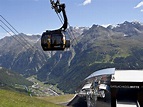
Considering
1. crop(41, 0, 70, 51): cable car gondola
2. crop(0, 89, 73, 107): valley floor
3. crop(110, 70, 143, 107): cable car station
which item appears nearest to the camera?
crop(41, 0, 70, 51): cable car gondola

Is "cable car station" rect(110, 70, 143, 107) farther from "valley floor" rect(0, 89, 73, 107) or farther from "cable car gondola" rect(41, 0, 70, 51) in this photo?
"cable car gondola" rect(41, 0, 70, 51)

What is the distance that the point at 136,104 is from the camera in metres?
39.6

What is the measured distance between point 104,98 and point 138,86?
5702 millimetres

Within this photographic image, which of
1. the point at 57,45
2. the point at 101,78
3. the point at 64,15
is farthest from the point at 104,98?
the point at 64,15

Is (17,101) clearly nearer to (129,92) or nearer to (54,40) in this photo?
(54,40)

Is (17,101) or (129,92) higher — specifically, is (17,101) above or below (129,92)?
above

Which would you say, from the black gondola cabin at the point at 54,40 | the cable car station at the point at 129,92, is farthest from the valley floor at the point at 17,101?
the cable car station at the point at 129,92

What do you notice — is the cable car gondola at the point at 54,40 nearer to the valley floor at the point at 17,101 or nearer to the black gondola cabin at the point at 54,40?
the black gondola cabin at the point at 54,40

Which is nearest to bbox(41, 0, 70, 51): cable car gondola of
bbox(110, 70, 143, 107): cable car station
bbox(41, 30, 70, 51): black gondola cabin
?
bbox(41, 30, 70, 51): black gondola cabin

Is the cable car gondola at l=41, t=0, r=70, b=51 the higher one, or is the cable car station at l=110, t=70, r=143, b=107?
the cable car gondola at l=41, t=0, r=70, b=51

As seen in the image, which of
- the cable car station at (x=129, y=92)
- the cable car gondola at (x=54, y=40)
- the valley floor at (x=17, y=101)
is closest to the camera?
the cable car gondola at (x=54, y=40)

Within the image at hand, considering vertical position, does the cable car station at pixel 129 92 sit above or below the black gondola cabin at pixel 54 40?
below

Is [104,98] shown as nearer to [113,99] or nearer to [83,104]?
[113,99]

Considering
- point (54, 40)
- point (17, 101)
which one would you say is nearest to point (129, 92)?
point (17, 101)
